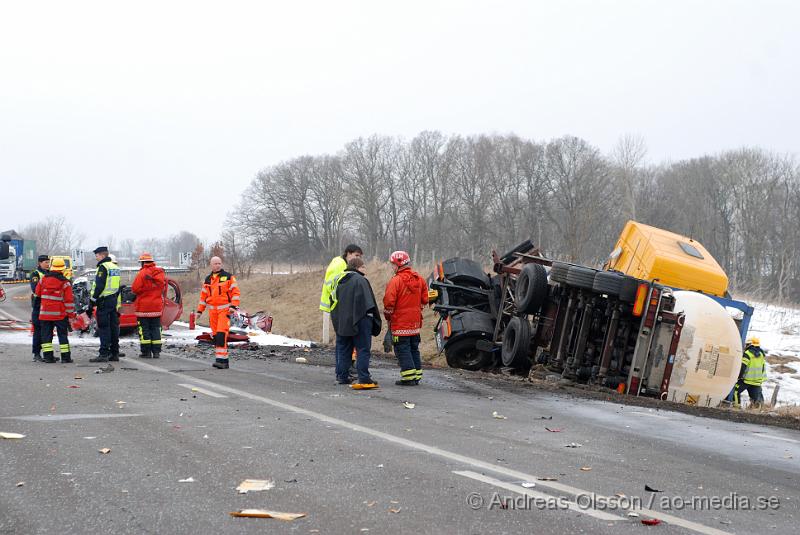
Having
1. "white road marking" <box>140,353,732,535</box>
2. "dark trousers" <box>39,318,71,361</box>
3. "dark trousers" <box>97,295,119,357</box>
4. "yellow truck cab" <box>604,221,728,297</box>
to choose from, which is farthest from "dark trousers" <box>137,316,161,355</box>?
"yellow truck cab" <box>604,221,728,297</box>

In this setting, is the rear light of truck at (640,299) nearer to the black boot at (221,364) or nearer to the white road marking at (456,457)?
the white road marking at (456,457)

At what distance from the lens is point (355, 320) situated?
9742 mm

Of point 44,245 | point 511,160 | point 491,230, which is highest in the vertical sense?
point 511,160

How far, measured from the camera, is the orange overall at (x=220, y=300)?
38.2ft

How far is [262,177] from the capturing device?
8125cm

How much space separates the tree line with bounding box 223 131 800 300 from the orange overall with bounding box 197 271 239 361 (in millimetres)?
33449

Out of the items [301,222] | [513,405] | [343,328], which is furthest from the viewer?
[301,222]

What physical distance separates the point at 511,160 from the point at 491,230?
20.4ft

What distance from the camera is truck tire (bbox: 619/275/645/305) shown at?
10.8m

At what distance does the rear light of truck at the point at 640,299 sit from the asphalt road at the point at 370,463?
186cm

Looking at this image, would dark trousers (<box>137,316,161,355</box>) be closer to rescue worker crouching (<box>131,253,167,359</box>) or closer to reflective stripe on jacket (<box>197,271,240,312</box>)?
rescue worker crouching (<box>131,253,167,359</box>)

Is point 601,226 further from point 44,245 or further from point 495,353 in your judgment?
point 44,245

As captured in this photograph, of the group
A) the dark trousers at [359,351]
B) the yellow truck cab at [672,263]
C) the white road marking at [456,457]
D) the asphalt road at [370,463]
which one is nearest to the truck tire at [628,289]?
the yellow truck cab at [672,263]

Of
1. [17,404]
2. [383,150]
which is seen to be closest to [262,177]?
[383,150]
